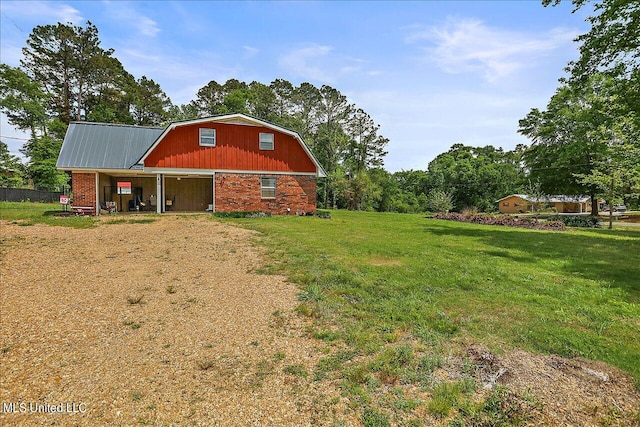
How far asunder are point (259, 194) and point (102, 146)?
9619 millimetres

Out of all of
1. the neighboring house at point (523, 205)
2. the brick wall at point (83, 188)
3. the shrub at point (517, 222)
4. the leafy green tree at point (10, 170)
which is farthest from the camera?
the neighboring house at point (523, 205)

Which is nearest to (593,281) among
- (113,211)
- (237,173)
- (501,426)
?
(501,426)

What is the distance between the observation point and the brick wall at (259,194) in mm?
19219

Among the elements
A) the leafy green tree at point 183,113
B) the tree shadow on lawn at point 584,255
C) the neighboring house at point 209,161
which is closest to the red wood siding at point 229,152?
the neighboring house at point 209,161

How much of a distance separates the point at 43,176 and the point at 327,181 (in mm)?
28056

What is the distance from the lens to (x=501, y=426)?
2730 millimetres

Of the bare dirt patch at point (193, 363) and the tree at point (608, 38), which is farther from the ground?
the tree at point (608, 38)

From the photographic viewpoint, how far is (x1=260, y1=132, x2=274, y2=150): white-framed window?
19812mm

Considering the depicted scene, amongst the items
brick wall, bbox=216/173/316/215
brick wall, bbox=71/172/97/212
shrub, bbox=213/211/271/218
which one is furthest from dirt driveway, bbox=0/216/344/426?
brick wall, bbox=216/173/316/215

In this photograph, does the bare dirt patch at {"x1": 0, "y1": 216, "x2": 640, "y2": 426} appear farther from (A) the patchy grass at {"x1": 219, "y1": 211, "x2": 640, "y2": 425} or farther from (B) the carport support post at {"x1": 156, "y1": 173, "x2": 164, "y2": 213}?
(B) the carport support post at {"x1": 156, "y1": 173, "x2": 164, "y2": 213}

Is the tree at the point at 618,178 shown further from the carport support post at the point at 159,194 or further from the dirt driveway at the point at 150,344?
the carport support post at the point at 159,194

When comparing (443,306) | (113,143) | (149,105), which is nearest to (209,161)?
(113,143)

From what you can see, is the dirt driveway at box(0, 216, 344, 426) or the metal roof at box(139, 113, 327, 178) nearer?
the dirt driveway at box(0, 216, 344, 426)

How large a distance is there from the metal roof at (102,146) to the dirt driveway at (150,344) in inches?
460
